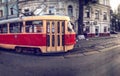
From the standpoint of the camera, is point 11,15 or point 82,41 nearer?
point 82,41

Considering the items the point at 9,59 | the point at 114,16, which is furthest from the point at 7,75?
the point at 114,16

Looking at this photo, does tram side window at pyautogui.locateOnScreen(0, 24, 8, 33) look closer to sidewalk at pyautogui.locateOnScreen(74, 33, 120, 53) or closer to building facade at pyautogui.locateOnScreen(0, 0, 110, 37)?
building facade at pyautogui.locateOnScreen(0, 0, 110, 37)

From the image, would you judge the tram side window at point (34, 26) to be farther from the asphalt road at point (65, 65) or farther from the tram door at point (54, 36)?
the asphalt road at point (65, 65)

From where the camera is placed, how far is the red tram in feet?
4.31

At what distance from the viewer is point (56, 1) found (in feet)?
4.30

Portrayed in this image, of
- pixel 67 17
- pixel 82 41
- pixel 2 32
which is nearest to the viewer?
pixel 82 41

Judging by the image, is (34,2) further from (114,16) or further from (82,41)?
(114,16)

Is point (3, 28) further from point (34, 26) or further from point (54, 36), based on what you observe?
point (54, 36)

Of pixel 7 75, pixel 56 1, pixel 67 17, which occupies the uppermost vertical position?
pixel 56 1

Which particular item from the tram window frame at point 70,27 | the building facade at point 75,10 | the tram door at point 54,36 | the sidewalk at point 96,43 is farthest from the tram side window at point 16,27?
the sidewalk at point 96,43

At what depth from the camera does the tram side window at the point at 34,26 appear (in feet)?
4.60

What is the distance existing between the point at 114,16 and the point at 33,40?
596 millimetres

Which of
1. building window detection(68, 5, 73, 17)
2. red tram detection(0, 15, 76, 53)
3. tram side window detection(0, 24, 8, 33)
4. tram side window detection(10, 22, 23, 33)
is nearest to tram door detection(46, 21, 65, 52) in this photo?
red tram detection(0, 15, 76, 53)

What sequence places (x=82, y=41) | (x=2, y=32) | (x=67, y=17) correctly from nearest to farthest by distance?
1. (x=82, y=41)
2. (x=67, y=17)
3. (x=2, y=32)
